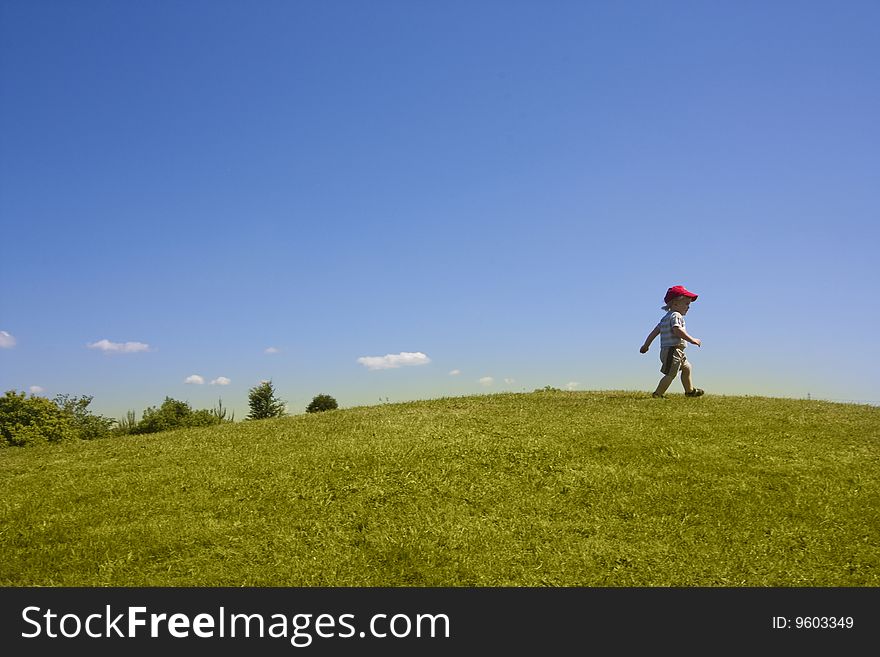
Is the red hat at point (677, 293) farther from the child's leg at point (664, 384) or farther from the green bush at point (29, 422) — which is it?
the green bush at point (29, 422)

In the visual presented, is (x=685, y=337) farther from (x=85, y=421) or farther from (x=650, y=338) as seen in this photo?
(x=85, y=421)

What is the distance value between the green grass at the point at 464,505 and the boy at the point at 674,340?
3.09 m

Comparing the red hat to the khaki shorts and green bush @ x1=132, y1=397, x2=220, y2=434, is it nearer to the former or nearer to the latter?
the khaki shorts

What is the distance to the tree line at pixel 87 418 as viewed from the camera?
25.3 meters

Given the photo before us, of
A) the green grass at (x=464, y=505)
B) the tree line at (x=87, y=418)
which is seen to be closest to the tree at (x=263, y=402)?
the tree line at (x=87, y=418)

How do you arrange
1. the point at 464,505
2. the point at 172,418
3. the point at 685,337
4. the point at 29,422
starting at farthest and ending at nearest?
the point at 172,418, the point at 29,422, the point at 685,337, the point at 464,505

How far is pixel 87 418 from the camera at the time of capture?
115 ft

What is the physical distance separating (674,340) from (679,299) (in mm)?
1424

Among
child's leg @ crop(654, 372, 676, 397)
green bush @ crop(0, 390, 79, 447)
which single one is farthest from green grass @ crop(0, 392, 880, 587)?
green bush @ crop(0, 390, 79, 447)

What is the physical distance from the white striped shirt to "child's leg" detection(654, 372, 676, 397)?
0.99 m

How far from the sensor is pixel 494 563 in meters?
9.08

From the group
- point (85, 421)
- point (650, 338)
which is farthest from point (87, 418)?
point (650, 338)
